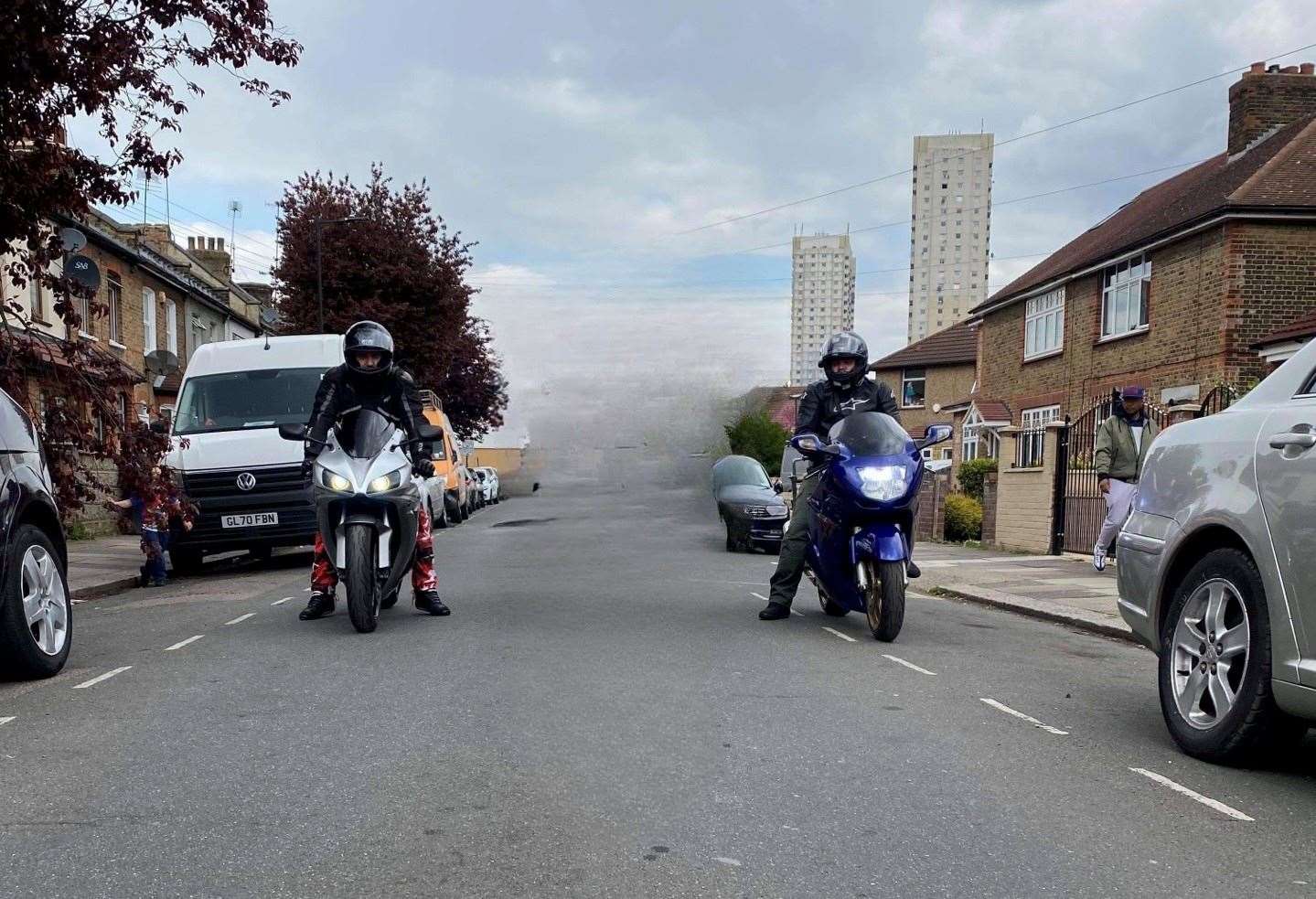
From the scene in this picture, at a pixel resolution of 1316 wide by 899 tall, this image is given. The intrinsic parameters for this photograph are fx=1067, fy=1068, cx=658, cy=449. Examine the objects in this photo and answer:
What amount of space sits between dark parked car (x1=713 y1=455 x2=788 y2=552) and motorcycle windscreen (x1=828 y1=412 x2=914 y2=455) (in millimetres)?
9063

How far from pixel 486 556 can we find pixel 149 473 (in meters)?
5.99

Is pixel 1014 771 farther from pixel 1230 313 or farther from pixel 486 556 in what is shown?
pixel 1230 313

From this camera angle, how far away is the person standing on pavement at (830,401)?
7547 mm

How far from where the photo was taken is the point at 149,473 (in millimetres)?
8867

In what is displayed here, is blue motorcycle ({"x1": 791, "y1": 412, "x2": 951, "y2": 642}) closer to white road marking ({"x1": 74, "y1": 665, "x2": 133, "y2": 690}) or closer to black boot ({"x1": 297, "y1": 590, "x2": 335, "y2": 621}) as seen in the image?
black boot ({"x1": 297, "y1": 590, "x2": 335, "y2": 621})

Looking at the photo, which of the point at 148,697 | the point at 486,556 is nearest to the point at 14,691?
the point at 148,697

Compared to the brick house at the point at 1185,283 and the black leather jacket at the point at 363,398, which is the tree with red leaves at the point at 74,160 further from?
the brick house at the point at 1185,283

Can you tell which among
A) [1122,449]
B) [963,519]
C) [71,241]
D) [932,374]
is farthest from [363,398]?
[932,374]

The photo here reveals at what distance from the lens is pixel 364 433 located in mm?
7344

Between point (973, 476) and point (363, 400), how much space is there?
1803 cm

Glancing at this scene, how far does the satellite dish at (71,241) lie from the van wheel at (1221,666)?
8442 millimetres

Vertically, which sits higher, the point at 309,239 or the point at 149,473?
the point at 309,239

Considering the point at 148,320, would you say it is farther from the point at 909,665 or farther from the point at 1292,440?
the point at 1292,440

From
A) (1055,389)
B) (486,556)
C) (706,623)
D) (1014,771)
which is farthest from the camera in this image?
(1055,389)
